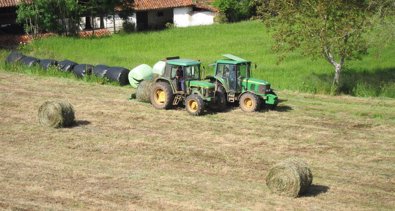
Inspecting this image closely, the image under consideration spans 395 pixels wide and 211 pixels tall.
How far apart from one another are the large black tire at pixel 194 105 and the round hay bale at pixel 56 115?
3809mm

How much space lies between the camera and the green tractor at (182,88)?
794 inches

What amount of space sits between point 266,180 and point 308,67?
55.4 feet

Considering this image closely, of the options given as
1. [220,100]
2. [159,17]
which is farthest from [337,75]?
[159,17]

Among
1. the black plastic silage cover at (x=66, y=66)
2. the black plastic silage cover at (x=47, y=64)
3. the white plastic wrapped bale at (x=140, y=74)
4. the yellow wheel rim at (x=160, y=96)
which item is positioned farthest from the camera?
the black plastic silage cover at (x=47, y=64)

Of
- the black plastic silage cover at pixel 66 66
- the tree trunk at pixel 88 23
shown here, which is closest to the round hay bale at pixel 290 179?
the black plastic silage cover at pixel 66 66

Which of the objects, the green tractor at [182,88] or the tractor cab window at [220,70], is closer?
the green tractor at [182,88]

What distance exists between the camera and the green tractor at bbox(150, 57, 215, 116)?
20.2 meters

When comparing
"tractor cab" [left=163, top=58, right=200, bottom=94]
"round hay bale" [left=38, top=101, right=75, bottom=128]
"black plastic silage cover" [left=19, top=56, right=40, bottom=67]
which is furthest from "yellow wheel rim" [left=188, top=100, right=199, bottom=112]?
"black plastic silage cover" [left=19, top=56, right=40, bottom=67]

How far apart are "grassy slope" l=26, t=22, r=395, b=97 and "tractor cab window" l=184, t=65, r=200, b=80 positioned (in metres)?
5.68

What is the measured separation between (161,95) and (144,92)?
0.96 metres

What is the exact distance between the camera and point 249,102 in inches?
813

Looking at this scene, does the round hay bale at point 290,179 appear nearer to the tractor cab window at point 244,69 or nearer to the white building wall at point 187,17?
the tractor cab window at point 244,69

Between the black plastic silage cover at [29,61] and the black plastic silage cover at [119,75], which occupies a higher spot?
the black plastic silage cover at [29,61]

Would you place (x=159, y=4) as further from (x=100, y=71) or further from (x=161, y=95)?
(x=161, y=95)
